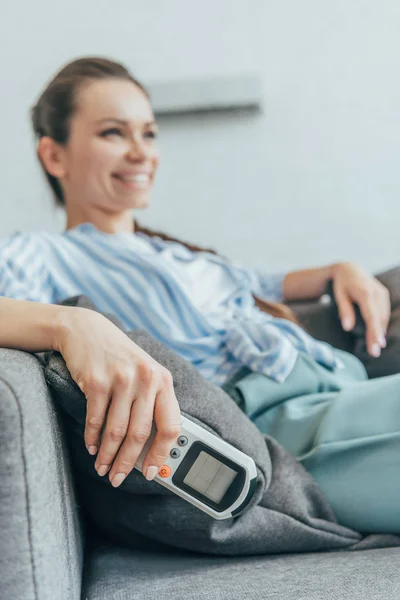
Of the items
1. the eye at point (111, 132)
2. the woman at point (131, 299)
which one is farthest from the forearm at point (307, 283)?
the eye at point (111, 132)

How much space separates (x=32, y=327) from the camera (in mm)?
610

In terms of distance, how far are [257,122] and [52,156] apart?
62cm

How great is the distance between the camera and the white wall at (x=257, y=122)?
1.62 metres

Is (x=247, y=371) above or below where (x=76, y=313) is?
below

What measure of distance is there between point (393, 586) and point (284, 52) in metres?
1.39

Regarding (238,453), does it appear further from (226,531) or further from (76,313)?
(76,313)

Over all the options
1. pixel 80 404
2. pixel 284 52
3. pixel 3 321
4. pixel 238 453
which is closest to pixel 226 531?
pixel 238 453

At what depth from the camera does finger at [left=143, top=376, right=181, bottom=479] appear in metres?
0.55

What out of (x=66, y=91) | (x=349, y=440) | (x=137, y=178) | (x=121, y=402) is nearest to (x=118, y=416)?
(x=121, y=402)

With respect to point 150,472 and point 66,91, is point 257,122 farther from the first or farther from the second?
point 150,472

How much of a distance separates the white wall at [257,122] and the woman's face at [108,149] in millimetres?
456

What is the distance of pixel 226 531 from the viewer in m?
0.63

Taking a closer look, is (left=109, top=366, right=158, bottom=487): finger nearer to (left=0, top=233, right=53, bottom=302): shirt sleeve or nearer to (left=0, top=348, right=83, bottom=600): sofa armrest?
(left=0, top=348, right=83, bottom=600): sofa armrest

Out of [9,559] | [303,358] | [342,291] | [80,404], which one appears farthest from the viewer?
[342,291]
